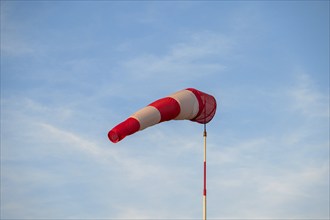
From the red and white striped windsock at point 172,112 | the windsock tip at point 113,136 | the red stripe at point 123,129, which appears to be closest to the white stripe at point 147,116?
the red and white striped windsock at point 172,112

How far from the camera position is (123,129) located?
23672 millimetres

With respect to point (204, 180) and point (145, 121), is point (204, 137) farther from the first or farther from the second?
point (145, 121)

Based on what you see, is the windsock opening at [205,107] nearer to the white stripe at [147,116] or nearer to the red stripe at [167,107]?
the red stripe at [167,107]

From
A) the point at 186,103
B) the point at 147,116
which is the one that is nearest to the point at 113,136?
the point at 147,116

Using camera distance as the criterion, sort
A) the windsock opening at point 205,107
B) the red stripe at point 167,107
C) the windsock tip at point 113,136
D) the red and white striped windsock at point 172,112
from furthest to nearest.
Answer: the windsock opening at point 205,107
the red stripe at point 167,107
the red and white striped windsock at point 172,112
the windsock tip at point 113,136

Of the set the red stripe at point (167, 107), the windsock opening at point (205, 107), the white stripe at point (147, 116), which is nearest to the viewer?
the white stripe at point (147, 116)

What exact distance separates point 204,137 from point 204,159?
4.54 feet

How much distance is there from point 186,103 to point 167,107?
1.44 meters

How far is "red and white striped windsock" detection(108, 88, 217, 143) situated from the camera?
78.2 feet

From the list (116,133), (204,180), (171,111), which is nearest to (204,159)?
(204,180)

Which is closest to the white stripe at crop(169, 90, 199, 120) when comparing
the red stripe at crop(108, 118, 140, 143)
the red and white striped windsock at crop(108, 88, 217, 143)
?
the red and white striped windsock at crop(108, 88, 217, 143)

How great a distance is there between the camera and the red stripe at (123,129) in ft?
77.2

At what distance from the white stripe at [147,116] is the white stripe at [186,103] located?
66.1 inches

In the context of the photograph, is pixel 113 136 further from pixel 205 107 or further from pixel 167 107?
pixel 205 107
